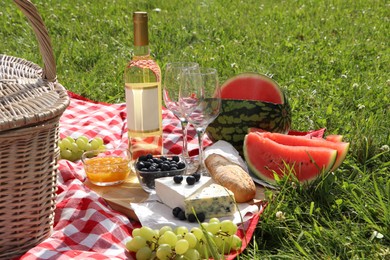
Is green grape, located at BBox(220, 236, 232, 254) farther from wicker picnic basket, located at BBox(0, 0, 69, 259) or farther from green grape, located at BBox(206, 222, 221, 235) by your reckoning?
wicker picnic basket, located at BBox(0, 0, 69, 259)

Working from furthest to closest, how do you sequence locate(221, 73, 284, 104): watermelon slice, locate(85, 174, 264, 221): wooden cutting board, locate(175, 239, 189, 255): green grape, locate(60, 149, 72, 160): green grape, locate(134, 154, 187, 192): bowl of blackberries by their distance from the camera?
1. locate(221, 73, 284, 104): watermelon slice
2. locate(60, 149, 72, 160): green grape
3. locate(134, 154, 187, 192): bowl of blackberries
4. locate(85, 174, 264, 221): wooden cutting board
5. locate(175, 239, 189, 255): green grape

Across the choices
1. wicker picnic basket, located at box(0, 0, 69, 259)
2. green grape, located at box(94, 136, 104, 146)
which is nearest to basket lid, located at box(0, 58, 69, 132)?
wicker picnic basket, located at box(0, 0, 69, 259)

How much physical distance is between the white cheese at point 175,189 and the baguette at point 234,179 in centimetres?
10

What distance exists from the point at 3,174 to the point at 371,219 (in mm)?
1567

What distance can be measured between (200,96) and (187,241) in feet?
2.94

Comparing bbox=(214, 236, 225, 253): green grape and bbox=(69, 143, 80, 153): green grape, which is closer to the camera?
bbox=(214, 236, 225, 253): green grape

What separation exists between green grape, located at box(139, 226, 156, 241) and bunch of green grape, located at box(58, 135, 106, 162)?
46.9 inches

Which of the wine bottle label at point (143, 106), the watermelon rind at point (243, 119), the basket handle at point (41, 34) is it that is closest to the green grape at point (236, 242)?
the wine bottle label at point (143, 106)

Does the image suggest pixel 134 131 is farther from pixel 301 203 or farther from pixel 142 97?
pixel 301 203

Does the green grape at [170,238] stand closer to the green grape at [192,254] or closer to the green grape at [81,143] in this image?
the green grape at [192,254]

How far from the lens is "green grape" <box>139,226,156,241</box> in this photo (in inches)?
109

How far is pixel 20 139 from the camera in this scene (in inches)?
105

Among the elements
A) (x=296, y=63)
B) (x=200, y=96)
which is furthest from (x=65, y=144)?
(x=296, y=63)

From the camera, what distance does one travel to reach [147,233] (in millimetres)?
2768
